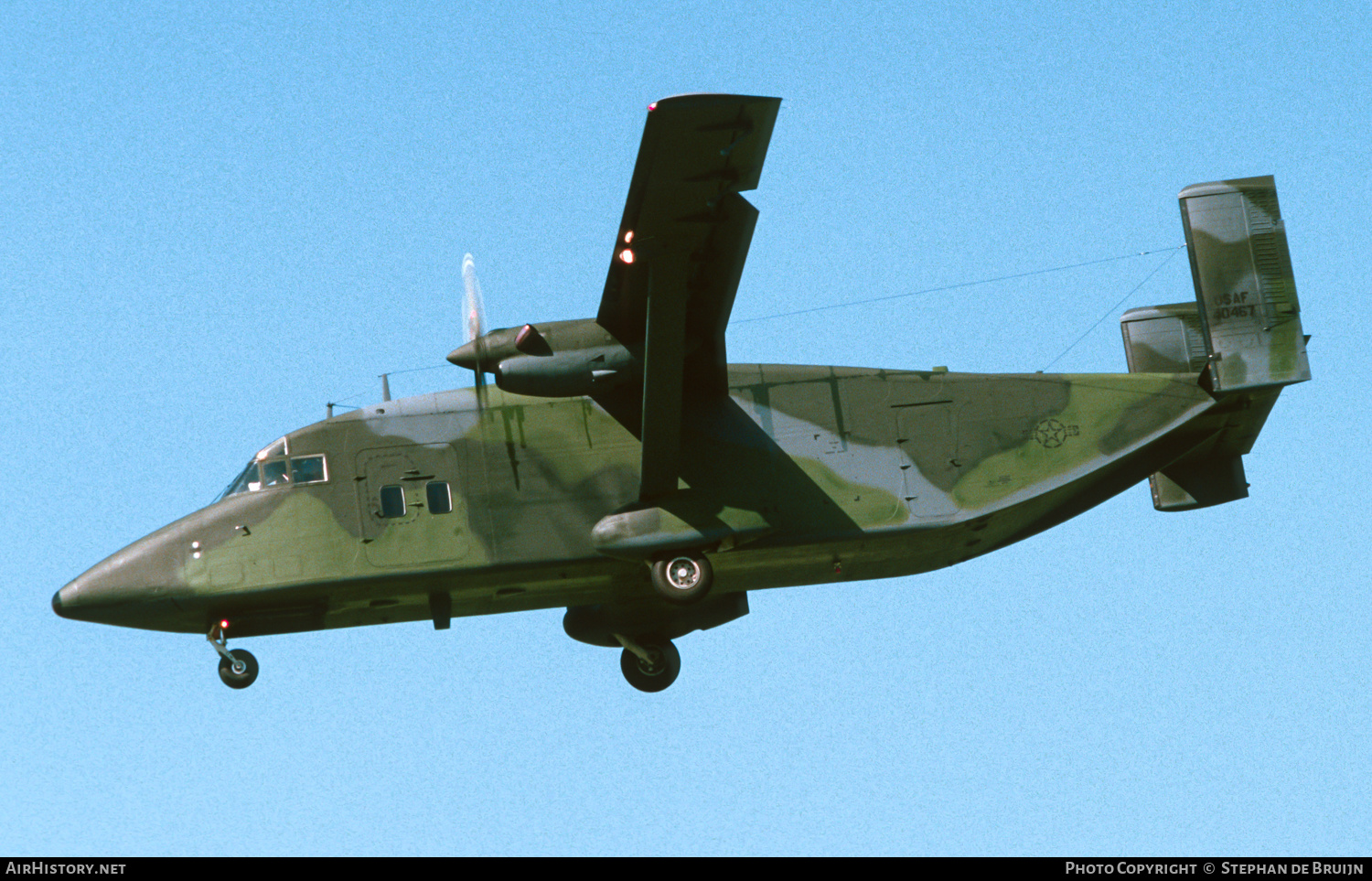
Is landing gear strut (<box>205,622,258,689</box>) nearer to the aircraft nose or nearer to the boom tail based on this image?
Result: the aircraft nose

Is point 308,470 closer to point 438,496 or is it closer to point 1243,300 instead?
point 438,496

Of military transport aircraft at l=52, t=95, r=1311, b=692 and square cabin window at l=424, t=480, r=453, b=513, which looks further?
square cabin window at l=424, t=480, r=453, b=513

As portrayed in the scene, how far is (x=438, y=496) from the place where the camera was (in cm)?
1781

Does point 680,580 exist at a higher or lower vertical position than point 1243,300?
lower

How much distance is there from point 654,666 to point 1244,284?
8.05 m

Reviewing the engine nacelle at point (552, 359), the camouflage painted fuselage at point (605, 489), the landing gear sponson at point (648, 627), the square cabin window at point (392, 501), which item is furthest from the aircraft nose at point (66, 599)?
the landing gear sponson at point (648, 627)

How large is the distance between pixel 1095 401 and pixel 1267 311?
6.71ft

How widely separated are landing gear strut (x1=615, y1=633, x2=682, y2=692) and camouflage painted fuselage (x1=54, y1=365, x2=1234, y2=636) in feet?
5.75

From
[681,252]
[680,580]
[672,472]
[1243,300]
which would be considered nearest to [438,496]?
[672,472]

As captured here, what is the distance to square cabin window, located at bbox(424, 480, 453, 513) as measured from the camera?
17766mm

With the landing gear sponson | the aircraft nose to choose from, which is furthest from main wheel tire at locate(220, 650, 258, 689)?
the landing gear sponson

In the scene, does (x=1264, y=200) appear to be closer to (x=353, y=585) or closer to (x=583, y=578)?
(x=583, y=578)

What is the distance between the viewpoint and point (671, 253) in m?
16.2

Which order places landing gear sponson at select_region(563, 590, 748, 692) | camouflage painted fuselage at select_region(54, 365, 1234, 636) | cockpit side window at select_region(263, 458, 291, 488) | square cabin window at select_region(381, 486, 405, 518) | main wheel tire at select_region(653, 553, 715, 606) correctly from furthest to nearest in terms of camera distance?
landing gear sponson at select_region(563, 590, 748, 692), cockpit side window at select_region(263, 458, 291, 488), square cabin window at select_region(381, 486, 405, 518), camouflage painted fuselage at select_region(54, 365, 1234, 636), main wheel tire at select_region(653, 553, 715, 606)
